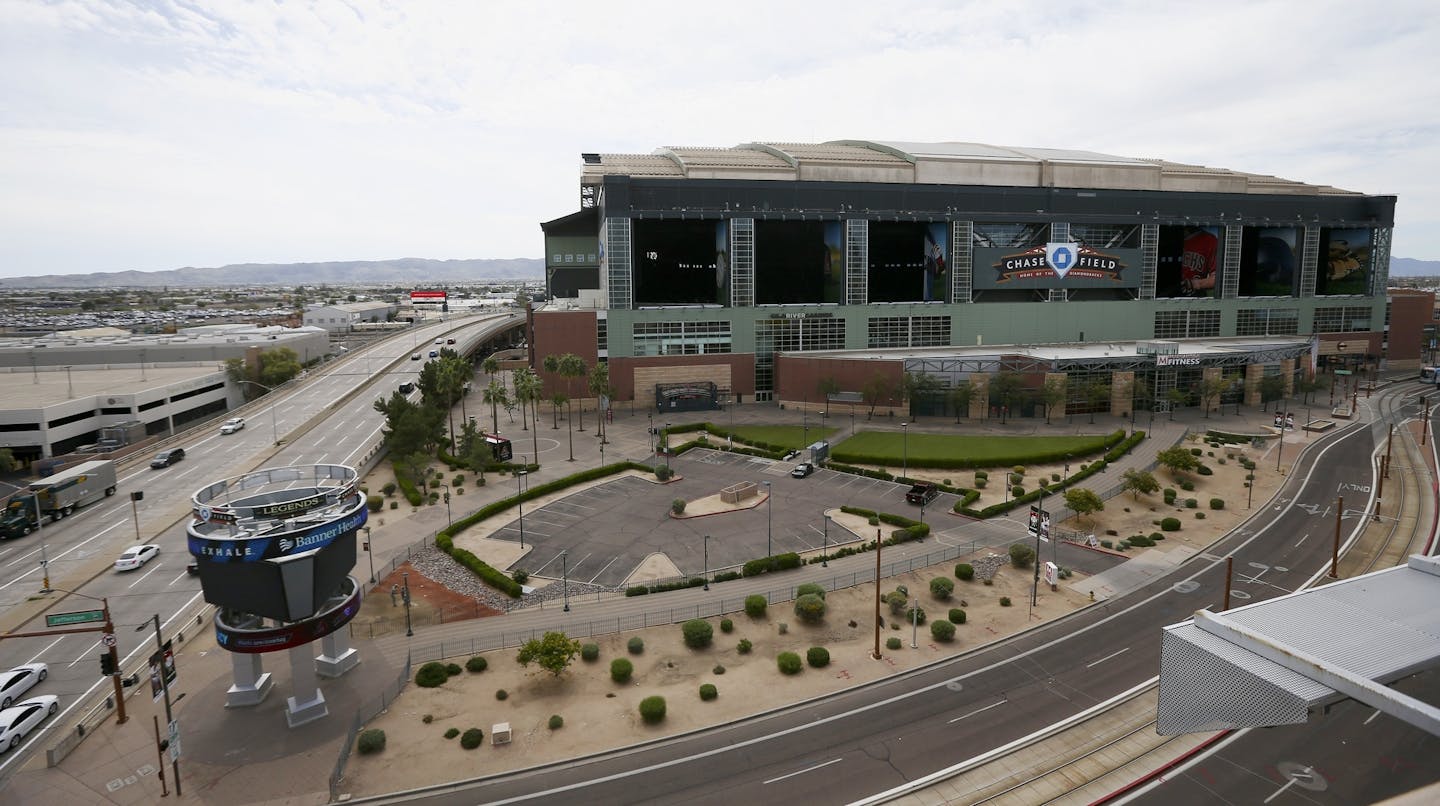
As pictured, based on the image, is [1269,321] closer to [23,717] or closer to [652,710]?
[652,710]

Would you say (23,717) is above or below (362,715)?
above

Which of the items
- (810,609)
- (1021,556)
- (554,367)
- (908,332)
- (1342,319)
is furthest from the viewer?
(1342,319)

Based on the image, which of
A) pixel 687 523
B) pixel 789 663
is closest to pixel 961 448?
pixel 687 523

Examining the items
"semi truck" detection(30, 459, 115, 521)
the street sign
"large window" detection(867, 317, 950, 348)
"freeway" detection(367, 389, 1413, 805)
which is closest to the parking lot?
"freeway" detection(367, 389, 1413, 805)

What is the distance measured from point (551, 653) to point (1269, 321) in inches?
5697

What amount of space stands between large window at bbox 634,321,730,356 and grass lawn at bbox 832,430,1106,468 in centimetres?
3121

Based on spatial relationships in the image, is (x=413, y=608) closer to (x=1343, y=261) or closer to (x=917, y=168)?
(x=917, y=168)

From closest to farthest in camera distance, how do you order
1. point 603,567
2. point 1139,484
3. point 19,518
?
point 603,567
point 19,518
point 1139,484

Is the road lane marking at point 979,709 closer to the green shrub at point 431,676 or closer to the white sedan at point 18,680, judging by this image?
the green shrub at point 431,676

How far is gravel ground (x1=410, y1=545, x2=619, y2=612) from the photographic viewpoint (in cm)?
5044

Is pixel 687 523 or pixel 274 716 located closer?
pixel 274 716

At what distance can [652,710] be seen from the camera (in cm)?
3650

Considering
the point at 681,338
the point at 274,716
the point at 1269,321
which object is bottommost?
the point at 274,716

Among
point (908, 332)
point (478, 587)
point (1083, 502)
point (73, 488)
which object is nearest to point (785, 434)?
point (908, 332)
